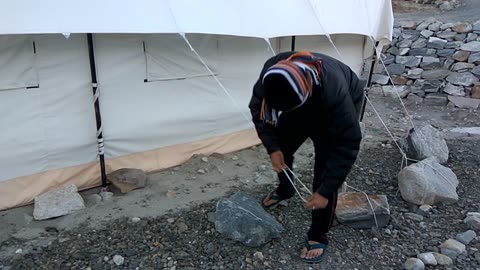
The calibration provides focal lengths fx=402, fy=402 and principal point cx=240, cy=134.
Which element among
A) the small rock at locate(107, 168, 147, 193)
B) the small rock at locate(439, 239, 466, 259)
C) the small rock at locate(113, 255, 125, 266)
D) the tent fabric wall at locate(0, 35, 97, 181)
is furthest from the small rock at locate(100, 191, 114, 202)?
the small rock at locate(439, 239, 466, 259)

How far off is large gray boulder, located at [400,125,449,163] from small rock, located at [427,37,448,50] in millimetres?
4496

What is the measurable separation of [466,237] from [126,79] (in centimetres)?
305

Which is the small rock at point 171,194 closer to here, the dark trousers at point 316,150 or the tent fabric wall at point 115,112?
the tent fabric wall at point 115,112

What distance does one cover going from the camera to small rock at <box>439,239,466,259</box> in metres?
2.78

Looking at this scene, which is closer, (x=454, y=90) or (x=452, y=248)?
(x=452, y=248)

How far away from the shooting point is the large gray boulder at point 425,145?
4.29 meters

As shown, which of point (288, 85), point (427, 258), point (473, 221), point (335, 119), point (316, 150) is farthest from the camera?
point (473, 221)

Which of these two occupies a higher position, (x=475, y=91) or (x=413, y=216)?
(x=475, y=91)

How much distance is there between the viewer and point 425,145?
4316 mm

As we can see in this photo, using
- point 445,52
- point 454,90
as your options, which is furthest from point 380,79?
point 454,90

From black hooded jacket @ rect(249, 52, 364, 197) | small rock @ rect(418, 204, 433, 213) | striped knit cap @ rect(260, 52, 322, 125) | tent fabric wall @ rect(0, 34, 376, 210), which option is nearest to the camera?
striped knit cap @ rect(260, 52, 322, 125)

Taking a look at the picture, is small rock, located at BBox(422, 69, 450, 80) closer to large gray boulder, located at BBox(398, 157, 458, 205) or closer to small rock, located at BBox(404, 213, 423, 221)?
large gray boulder, located at BBox(398, 157, 458, 205)

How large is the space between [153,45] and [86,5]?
2.56ft

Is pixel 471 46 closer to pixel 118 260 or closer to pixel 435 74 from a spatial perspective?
pixel 435 74
